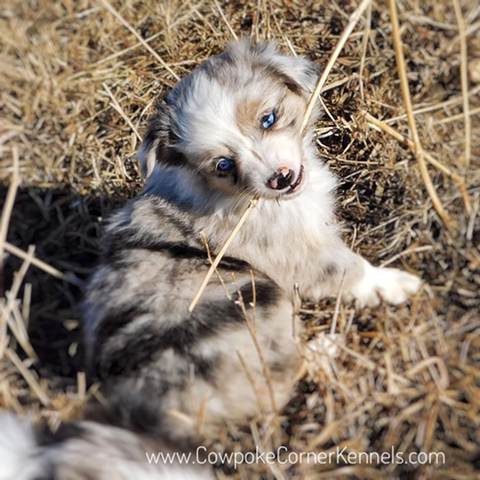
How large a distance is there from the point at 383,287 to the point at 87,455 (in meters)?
1.92

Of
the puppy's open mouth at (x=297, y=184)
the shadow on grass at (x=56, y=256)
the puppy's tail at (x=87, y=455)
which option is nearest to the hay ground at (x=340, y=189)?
the shadow on grass at (x=56, y=256)

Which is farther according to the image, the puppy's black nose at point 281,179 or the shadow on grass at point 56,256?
the shadow on grass at point 56,256

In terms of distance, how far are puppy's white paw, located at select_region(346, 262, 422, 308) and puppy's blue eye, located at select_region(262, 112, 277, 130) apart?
0.99 meters

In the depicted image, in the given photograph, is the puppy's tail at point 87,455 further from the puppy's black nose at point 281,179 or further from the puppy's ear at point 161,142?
the puppy's ear at point 161,142

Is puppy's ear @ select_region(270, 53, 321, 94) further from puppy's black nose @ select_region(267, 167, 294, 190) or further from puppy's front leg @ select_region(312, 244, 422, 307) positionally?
puppy's front leg @ select_region(312, 244, 422, 307)

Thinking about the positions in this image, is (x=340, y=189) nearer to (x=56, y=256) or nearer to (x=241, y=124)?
(x=241, y=124)

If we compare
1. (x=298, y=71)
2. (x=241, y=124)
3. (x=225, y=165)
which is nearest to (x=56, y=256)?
(x=225, y=165)

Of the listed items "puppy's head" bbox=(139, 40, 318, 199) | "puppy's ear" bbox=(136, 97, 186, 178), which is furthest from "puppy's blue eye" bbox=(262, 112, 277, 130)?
"puppy's ear" bbox=(136, 97, 186, 178)

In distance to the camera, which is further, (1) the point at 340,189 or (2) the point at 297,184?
(1) the point at 340,189

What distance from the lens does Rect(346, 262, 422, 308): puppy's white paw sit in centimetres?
329

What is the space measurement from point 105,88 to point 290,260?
2.27 metres

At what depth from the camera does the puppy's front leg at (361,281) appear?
129 inches

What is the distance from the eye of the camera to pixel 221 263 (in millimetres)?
3217

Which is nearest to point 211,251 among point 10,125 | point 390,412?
point 390,412
